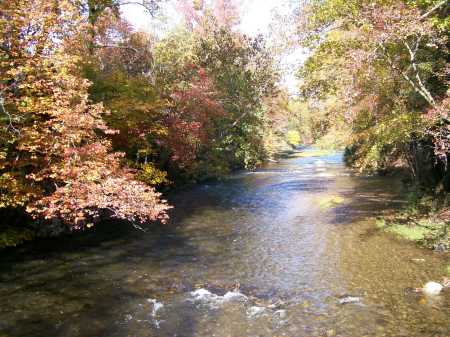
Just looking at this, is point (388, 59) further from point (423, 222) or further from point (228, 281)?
point (228, 281)

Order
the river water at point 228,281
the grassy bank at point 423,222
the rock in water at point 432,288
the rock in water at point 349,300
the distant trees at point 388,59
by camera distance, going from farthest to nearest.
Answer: the grassy bank at point 423,222 → the distant trees at point 388,59 → the rock in water at point 432,288 → the rock in water at point 349,300 → the river water at point 228,281

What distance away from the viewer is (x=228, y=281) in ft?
43.9

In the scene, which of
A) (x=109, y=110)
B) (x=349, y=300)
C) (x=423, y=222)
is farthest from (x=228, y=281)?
(x=423, y=222)

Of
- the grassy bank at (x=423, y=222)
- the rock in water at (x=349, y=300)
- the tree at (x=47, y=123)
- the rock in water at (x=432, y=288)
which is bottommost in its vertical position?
the rock in water at (x=432, y=288)

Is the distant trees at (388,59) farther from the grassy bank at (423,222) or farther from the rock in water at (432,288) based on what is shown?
the rock in water at (432,288)

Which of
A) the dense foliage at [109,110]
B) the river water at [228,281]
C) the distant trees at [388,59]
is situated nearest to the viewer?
the river water at [228,281]

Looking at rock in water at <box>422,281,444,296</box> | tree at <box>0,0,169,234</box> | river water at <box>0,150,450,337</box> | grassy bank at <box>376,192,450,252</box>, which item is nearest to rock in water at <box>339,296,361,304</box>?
river water at <box>0,150,450,337</box>

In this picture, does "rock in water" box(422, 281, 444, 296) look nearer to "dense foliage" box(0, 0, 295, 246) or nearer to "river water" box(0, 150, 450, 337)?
"river water" box(0, 150, 450, 337)

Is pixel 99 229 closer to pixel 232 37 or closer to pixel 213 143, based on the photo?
pixel 213 143

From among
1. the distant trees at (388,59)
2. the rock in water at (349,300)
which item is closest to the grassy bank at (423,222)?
the distant trees at (388,59)

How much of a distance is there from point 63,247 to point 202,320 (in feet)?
28.8

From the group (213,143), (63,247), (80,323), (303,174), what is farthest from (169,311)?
(303,174)

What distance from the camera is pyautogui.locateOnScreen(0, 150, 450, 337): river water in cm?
1029

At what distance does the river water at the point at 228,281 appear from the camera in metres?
10.3
